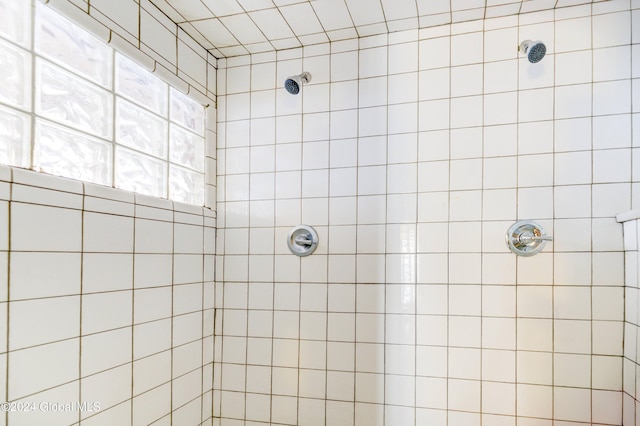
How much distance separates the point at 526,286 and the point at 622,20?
1150mm

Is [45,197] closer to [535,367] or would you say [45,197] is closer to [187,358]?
[187,358]

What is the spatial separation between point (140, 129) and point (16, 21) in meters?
0.53

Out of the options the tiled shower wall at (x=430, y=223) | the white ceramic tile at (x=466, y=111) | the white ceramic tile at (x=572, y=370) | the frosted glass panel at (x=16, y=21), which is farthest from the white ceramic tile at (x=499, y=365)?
the frosted glass panel at (x=16, y=21)

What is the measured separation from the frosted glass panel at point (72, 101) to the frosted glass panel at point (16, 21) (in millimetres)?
76

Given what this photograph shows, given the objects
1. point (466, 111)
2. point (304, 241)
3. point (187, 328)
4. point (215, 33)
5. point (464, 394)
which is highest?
point (215, 33)

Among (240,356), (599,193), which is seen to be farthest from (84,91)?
(599,193)

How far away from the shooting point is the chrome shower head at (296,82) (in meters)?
1.83

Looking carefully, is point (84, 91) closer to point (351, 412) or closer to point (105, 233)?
point (105, 233)

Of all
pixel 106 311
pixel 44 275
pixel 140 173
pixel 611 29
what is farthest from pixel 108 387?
pixel 611 29

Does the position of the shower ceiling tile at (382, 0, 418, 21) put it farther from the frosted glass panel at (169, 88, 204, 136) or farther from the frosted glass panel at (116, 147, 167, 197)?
the frosted glass panel at (116, 147, 167, 197)

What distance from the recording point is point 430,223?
1.73 metres

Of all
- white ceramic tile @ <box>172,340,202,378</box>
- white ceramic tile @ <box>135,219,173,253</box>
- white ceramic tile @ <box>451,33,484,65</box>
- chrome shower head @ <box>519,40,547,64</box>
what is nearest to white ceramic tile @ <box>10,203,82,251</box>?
white ceramic tile @ <box>135,219,173,253</box>

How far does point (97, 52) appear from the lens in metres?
1.38

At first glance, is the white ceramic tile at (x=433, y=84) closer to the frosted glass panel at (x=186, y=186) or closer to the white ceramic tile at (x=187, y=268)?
the frosted glass panel at (x=186, y=186)
